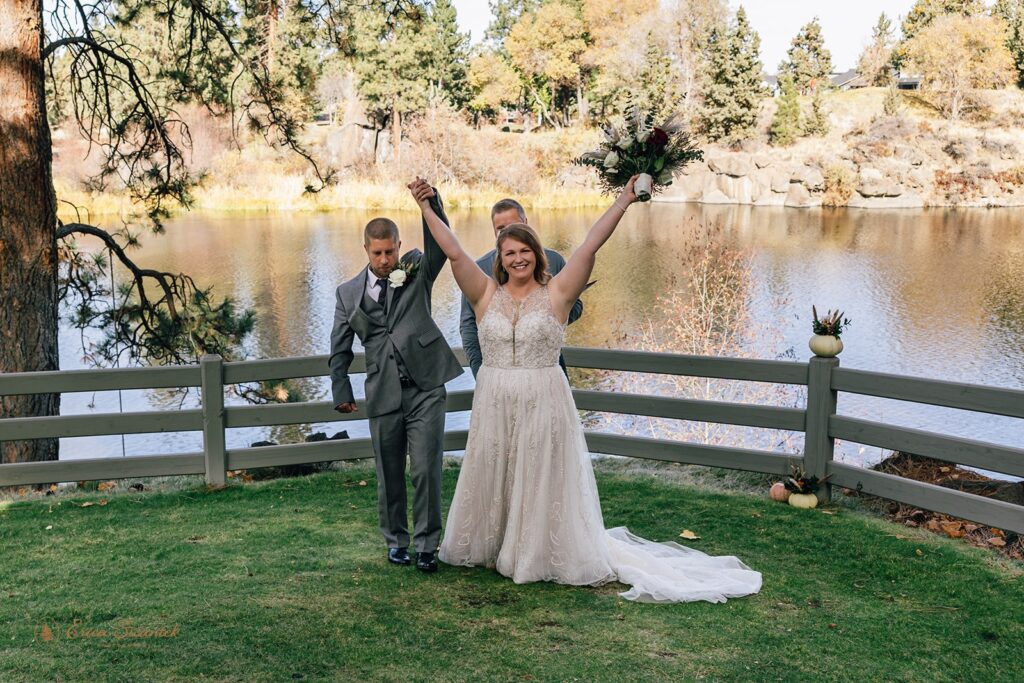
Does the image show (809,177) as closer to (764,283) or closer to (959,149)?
(959,149)

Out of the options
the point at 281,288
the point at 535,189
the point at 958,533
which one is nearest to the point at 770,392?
the point at 958,533

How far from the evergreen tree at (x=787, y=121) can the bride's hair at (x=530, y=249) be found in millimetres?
38358

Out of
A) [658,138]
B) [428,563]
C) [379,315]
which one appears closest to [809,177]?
[658,138]

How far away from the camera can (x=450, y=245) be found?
15.2 ft

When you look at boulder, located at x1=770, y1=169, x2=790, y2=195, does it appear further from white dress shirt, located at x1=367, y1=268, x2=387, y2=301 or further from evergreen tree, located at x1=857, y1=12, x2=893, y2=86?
white dress shirt, located at x1=367, y1=268, x2=387, y2=301

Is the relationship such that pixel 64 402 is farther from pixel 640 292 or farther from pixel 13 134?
pixel 640 292

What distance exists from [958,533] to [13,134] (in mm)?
7361

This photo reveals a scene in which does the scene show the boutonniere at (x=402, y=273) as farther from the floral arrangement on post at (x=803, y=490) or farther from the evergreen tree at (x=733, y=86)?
the evergreen tree at (x=733, y=86)

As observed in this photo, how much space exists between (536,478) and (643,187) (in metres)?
1.49

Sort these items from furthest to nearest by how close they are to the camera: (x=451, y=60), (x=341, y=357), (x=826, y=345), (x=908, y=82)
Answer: (x=908, y=82) < (x=451, y=60) < (x=826, y=345) < (x=341, y=357)

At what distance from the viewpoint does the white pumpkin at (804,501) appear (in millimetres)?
6059

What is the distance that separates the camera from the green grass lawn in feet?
12.8

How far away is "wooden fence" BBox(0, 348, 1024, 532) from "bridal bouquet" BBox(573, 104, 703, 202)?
1.75m

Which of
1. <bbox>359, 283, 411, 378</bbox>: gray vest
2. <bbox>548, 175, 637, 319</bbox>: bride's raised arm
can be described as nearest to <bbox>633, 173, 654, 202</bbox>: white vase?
<bbox>548, 175, 637, 319</bbox>: bride's raised arm
